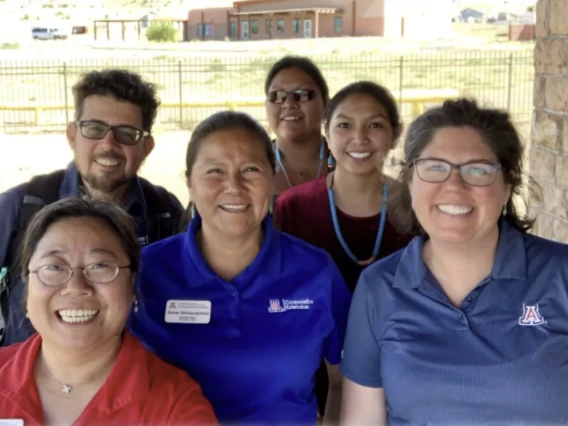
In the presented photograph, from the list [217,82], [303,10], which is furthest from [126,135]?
[303,10]

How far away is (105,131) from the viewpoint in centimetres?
312

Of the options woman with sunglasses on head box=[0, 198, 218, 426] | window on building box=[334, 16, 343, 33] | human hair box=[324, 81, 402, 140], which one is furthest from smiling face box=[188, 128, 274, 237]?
window on building box=[334, 16, 343, 33]

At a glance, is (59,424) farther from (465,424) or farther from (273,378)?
(465,424)

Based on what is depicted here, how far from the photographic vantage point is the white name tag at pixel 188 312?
7.84 feet

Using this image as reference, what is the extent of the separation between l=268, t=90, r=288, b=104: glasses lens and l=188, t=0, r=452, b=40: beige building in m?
37.8

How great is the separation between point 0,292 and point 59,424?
81cm

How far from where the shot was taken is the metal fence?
53.7 feet

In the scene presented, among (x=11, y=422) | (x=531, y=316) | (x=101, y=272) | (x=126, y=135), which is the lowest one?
(x=11, y=422)

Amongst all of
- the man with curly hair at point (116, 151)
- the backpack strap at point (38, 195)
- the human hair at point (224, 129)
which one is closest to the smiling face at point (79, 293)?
the human hair at point (224, 129)

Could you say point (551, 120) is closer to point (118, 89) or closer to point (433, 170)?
point (433, 170)

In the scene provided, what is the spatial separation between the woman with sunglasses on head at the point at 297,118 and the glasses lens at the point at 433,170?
196cm

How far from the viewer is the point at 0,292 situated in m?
2.71

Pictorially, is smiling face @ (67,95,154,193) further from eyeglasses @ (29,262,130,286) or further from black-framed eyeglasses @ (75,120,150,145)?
eyeglasses @ (29,262,130,286)

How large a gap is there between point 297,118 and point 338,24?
40.8m
